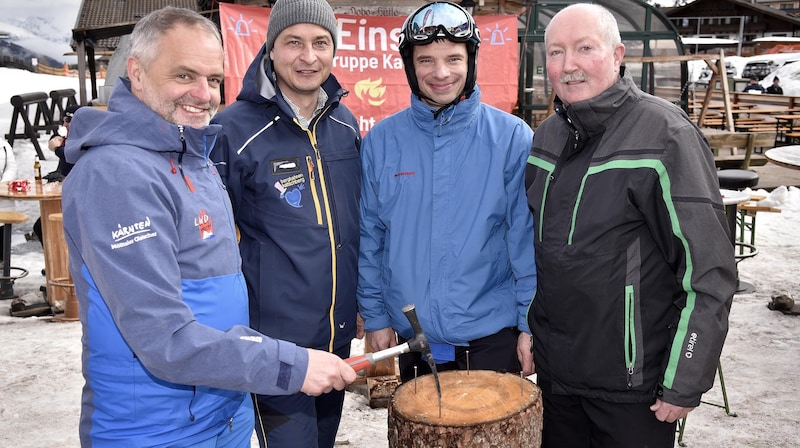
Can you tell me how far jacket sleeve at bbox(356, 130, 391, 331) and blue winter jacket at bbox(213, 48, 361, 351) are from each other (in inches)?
3.4

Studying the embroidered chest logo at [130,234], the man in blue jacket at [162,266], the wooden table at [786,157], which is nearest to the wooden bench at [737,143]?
the wooden table at [786,157]

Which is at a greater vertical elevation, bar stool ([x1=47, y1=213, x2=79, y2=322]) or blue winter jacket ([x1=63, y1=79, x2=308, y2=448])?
blue winter jacket ([x1=63, y1=79, x2=308, y2=448])

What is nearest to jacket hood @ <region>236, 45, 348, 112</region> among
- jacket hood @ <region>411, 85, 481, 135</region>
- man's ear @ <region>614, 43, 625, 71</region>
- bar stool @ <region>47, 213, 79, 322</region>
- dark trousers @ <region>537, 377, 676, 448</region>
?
jacket hood @ <region>411, 85, 481, 135</region>

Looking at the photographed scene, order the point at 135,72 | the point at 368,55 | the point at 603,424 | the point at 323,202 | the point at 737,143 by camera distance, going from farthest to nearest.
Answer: the point at 737,143 < the point at 368,55 < the point at 323,202 < the point at 603,424 < the point at 135,72

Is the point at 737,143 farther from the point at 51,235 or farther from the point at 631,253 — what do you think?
the point at 631,253

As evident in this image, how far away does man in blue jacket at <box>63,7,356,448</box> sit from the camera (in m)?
1.87

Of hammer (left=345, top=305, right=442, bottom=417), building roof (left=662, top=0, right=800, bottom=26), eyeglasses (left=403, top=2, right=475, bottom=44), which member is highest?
building roof (left=662, top=0, right=800, bottom=26)

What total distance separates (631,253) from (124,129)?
70.1 inches

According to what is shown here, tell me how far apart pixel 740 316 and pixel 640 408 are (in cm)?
502

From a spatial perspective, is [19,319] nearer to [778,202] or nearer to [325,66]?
[325,66]

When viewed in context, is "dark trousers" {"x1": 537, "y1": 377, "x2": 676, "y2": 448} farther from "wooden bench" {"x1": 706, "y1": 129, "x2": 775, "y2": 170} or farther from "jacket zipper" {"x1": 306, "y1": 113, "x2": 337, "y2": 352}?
"wooden bench" {"x1": 706, "y1": 129, "x2": 775, "y2": 170}

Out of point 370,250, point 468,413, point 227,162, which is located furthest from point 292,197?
point 468,413

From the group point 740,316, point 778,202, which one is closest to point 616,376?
point 740,316

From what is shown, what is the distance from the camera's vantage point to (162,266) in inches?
75.0
